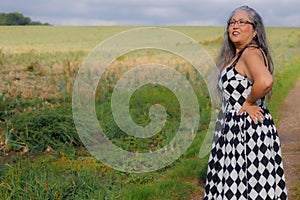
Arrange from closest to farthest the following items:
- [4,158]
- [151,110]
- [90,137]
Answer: [4,158]
[90,137]
[151,110]

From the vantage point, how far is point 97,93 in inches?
379

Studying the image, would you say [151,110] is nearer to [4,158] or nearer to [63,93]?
[63,93]

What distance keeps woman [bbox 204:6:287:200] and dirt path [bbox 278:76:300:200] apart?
Result: 1547mm

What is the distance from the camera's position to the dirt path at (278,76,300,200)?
5531mm

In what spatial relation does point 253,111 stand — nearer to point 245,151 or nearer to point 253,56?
point 245,151

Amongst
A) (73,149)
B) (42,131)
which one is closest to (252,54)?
(73,149)

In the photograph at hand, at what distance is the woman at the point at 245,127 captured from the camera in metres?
3.37

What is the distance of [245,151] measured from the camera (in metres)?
3.42

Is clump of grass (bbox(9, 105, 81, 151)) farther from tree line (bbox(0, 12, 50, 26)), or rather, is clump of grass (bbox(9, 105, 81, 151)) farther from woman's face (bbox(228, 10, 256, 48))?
tree line (bbox(0, 12, 50, 26))

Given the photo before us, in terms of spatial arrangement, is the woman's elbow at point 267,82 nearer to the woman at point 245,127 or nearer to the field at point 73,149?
the woman at point 245,127

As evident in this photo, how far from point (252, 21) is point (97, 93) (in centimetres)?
644

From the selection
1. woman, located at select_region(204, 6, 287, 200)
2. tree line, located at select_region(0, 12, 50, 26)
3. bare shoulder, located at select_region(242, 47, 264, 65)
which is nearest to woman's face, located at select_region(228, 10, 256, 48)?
woman, located at select_region(204, 6, 287, 200)

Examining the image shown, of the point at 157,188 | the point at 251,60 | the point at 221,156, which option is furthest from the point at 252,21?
the point at 157,188

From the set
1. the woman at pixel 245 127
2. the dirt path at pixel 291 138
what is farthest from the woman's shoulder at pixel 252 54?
the dirt path at pixel 291 138
